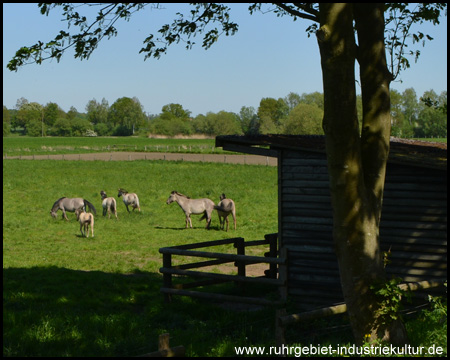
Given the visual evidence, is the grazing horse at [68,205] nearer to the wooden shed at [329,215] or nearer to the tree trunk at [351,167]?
the wooden shed at [329,215]

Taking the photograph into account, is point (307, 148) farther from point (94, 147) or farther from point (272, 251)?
point (94, 147)

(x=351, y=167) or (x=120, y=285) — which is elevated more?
(x=351, y=167)

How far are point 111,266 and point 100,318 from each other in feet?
24.0

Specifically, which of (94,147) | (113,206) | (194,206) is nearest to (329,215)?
(194,206)

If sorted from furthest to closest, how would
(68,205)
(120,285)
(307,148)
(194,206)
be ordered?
(68,205)
(194,206)
(120,285)
(307,148)

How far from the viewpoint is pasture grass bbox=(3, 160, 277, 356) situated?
33.7 ft

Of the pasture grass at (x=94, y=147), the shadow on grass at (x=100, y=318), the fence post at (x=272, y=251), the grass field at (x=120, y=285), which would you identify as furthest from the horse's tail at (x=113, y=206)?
the pasture grass at (x=94, y=147)

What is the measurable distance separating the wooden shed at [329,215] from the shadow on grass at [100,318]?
176 centimetres

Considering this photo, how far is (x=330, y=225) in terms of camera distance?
12508 mm

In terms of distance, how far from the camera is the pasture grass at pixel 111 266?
10281mm

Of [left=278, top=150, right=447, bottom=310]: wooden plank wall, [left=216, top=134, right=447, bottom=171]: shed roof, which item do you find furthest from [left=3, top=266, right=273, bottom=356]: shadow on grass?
[left=216, top=134, right=447, bottom=171]: shed roof

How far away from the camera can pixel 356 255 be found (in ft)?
26.0

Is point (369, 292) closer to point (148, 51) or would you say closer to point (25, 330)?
point (25, 330)

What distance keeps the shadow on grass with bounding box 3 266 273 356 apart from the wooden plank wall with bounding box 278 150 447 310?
5.66 feet
